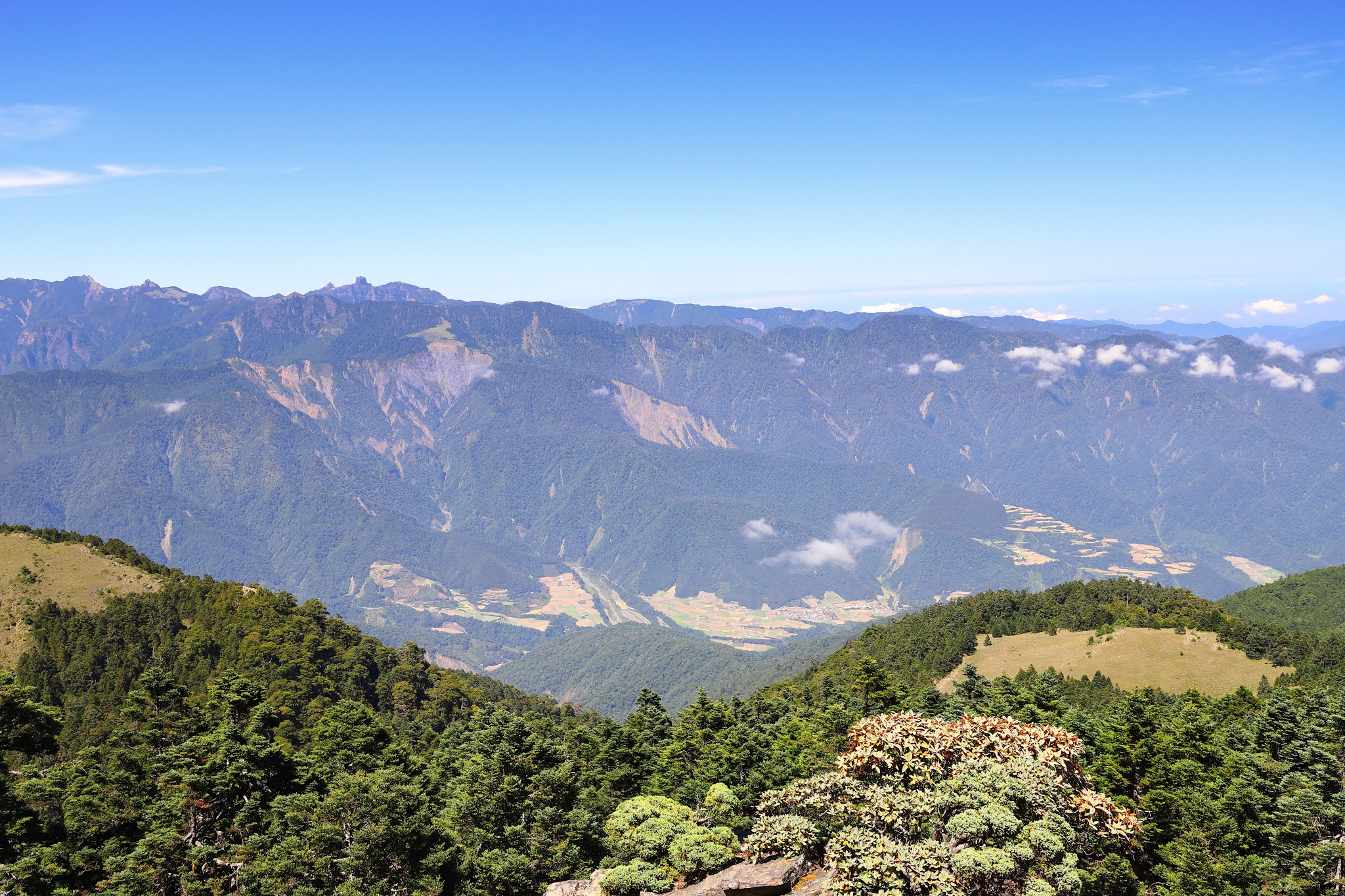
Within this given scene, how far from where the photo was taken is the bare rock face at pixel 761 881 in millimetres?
45656

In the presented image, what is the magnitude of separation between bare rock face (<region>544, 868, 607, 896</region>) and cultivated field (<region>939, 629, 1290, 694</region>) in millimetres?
95392

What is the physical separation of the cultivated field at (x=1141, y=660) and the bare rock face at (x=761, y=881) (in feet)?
314

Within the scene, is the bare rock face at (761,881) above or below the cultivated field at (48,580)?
above

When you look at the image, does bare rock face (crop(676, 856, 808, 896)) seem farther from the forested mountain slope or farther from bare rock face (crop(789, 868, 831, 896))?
the forested mountain slope

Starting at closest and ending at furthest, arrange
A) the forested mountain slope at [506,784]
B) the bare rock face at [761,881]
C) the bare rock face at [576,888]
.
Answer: the bare rock face at [761,881] < the bare rock face at [576,888] < the forested mountain slope at [506,784]

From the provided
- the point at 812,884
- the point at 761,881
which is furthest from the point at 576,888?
the point at 812,884

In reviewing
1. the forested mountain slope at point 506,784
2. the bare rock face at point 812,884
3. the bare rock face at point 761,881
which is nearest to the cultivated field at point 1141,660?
the forested mountain slope at point 506,784

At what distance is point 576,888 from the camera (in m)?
54.1

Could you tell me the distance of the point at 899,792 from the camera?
40844 millimetres

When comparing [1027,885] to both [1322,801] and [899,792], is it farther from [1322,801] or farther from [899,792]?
[1322,801]

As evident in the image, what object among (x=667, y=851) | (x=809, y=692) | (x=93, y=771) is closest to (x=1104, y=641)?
(x=809, y=692)

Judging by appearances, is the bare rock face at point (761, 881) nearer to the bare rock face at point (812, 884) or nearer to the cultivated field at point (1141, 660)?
the bare rock face at point (812, 884)

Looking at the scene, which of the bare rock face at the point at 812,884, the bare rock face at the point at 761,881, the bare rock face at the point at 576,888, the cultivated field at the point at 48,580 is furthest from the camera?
the cultivated field at the point at 48,580

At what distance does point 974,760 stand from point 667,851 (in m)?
22.5
